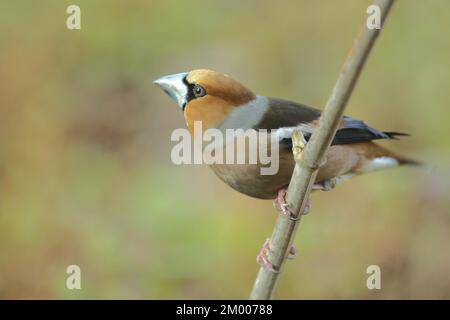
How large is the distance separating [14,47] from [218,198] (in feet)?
6.76

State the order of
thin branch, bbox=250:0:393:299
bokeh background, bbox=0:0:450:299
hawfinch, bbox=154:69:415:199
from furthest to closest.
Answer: bokeh background, bbox=0:0:450:299
hawfinch, bbox=154:69:415:199
thin branch, bbox=250:0:393:299

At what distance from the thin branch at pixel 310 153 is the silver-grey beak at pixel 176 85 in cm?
100

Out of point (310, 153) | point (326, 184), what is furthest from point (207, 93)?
point (310, 153)

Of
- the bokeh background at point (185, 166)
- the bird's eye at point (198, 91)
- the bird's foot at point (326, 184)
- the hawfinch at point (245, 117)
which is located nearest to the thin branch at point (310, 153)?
the hawfinch at point (245, 117)

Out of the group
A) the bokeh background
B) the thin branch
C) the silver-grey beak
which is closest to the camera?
the thin branch

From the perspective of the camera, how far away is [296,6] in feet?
17.9

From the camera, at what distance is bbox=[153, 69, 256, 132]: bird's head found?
2.97 meters

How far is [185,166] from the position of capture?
5.14 m

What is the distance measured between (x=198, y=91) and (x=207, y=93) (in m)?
0.04

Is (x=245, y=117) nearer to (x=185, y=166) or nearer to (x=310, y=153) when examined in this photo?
(x=310, y=153)

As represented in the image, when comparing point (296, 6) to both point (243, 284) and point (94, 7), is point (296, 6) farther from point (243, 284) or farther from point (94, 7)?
point (243, 284)

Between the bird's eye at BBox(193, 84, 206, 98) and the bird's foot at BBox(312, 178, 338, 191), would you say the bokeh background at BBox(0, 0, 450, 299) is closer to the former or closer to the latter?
the bird's foot at BBox(312, 178, 338, 191)

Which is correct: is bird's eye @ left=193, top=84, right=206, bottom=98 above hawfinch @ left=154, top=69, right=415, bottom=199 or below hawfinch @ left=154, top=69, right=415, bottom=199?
above

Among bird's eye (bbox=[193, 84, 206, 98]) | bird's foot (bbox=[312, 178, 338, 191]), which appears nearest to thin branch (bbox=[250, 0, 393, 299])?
bird's foot (bbox=[312, 178, 338, 191])
